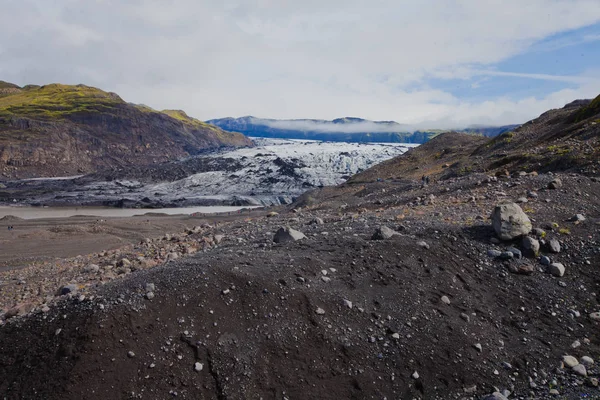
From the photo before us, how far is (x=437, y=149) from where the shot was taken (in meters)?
32.2

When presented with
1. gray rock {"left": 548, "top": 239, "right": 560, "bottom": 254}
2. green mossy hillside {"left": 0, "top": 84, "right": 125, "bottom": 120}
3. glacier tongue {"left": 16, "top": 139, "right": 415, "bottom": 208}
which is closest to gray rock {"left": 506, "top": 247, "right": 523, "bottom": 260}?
gray rock {"left": 548, "top": 239, "right": 560, "bottom": 254}

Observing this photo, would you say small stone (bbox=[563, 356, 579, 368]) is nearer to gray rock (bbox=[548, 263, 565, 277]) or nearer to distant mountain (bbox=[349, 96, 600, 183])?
gray rock (bbox=[548, 263, 565, 277])

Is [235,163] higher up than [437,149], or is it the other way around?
[437,149]

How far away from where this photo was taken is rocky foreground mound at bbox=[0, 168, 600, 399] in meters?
4.38

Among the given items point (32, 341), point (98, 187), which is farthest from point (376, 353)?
point (98, 187)

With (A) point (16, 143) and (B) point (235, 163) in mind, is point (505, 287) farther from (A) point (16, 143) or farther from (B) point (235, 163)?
(A) point (16, 143)

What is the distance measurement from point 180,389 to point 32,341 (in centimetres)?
179

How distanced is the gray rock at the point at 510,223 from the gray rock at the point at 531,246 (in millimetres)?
155

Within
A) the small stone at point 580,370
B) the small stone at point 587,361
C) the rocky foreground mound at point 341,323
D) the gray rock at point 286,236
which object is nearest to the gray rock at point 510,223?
the rocky foreground mound at point 341,323

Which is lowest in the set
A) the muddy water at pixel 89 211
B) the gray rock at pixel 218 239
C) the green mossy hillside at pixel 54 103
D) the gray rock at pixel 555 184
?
the muddy water at pixel 89 211

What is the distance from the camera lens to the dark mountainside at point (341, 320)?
4383 mm

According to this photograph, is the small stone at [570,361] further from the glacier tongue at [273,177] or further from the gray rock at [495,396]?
the glacier tongue at [273,177]

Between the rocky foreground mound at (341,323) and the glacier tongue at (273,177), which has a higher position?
the rocky foreground mound at (341,323)

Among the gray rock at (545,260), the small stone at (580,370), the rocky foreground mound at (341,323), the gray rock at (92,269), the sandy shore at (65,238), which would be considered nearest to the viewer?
the rocky foreground mound at (341,323)
